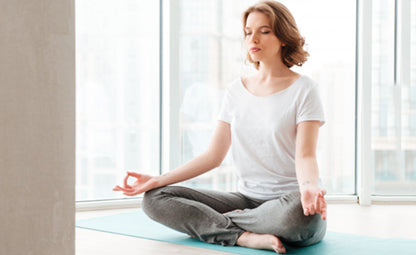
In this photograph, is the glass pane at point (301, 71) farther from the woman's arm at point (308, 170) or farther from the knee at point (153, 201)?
the woman's arm at point (308, 170)

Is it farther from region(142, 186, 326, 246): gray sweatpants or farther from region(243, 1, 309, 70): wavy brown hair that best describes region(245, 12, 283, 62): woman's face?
region(142, 186, 326, 246): gray sweatpants

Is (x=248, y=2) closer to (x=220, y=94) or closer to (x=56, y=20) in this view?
(x=220, y=94)

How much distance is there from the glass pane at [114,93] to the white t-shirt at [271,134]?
3.75 ft


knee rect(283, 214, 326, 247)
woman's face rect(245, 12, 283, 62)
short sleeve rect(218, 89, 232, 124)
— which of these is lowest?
knee rect(283, 214, 326, 247)

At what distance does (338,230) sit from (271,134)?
0.59m

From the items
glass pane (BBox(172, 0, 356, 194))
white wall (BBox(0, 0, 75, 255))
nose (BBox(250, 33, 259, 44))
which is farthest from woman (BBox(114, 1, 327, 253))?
glass pane (BBox(172, 0, 356, 194))

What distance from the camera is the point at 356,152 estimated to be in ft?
10.4

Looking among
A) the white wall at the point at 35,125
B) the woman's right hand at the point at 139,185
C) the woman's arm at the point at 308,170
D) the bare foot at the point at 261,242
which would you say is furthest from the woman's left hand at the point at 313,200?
the white wall at the point at 35,125

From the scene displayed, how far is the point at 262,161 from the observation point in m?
1.95

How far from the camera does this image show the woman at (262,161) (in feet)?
5.74

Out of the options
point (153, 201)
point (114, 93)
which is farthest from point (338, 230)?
point (114, 93)

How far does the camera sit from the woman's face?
77.7 inches

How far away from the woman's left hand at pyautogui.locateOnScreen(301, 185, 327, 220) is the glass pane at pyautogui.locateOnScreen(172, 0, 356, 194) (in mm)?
1529

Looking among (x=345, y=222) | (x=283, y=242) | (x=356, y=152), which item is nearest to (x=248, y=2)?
(x=356, y=152)
